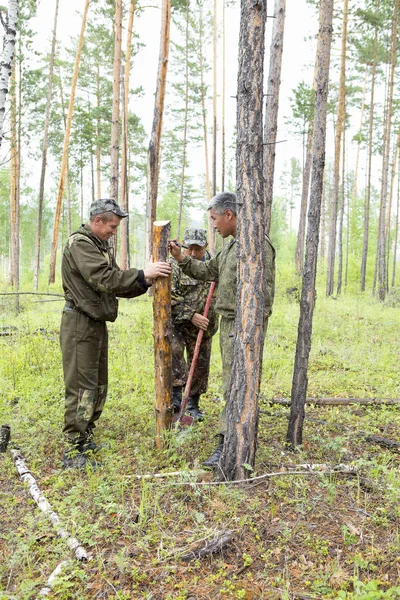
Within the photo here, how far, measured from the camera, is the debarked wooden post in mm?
4141

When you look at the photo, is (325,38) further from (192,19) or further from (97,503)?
(192,19)

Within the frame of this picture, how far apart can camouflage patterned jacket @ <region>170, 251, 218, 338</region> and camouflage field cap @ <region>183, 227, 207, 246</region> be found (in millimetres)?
508

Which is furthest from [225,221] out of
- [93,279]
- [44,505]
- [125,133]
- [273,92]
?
[125,133]

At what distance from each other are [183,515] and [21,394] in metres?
3.72

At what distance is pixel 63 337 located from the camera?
162 inches

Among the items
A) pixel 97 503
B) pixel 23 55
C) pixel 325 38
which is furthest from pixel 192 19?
pixel 97 503

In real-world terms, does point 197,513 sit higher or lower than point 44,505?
higher

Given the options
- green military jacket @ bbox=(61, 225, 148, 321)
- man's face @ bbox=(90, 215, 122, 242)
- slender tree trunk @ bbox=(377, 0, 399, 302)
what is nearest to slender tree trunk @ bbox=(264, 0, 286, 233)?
man's face @ bbox=(90, 215, 122, 242)

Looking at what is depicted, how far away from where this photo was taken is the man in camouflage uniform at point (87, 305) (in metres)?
3.95

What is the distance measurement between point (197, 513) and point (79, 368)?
1.79m

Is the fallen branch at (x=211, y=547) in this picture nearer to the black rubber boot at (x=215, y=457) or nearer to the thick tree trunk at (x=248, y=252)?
the thick tree trunk at (x=248, y=252)

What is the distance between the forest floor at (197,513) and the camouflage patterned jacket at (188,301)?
1.14 m

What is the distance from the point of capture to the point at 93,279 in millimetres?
3908

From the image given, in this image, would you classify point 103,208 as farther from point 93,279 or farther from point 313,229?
point 313,229
